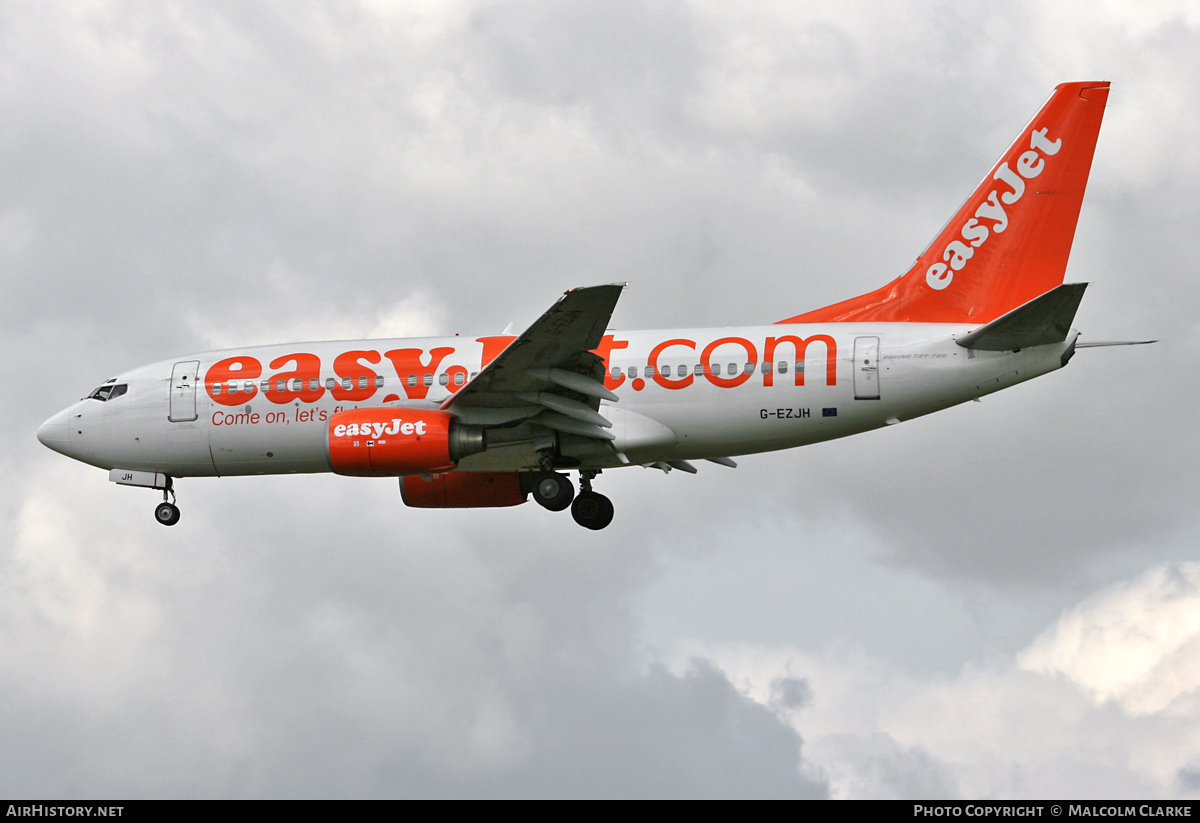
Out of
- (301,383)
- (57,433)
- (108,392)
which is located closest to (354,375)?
(301,383)

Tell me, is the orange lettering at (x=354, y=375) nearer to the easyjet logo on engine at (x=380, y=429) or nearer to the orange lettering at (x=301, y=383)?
the orange lettering at (x=301, y=383)

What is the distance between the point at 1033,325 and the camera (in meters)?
30.9

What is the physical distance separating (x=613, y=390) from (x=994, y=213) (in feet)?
32.3

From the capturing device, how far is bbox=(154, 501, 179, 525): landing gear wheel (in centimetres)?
3669

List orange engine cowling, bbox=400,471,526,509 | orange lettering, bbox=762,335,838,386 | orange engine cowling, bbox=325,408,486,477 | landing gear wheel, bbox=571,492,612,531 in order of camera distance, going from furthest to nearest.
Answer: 1. orange engine cowling, bbox=400,471,526,509
2. landing gear wheel, bbox=571,492,612,531
3. orange lettering, bbox=762,335,838,386
4. orange engine cowling, bbox=325,408,486,477

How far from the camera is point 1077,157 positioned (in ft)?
115

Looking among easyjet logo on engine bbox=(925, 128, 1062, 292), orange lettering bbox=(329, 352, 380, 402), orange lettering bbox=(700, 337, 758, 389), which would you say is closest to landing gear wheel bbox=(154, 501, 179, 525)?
orange lettering bbox=(329, 352, 380, 402)

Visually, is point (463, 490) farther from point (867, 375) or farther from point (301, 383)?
point (867, 375)

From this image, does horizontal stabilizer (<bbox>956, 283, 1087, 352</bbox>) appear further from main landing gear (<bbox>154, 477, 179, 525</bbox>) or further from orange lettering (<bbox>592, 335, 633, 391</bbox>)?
main landing gear (<bbox>154, 477, 179, 525</bbox>)

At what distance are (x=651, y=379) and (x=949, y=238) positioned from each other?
7924mm

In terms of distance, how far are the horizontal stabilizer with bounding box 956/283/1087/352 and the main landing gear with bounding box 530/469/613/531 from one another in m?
9.03

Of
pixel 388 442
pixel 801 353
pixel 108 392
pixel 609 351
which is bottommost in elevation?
pixel 388 442

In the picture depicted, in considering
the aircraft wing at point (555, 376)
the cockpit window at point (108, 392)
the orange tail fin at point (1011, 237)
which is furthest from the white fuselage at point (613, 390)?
the orange tail fin at point (1011, 237)
